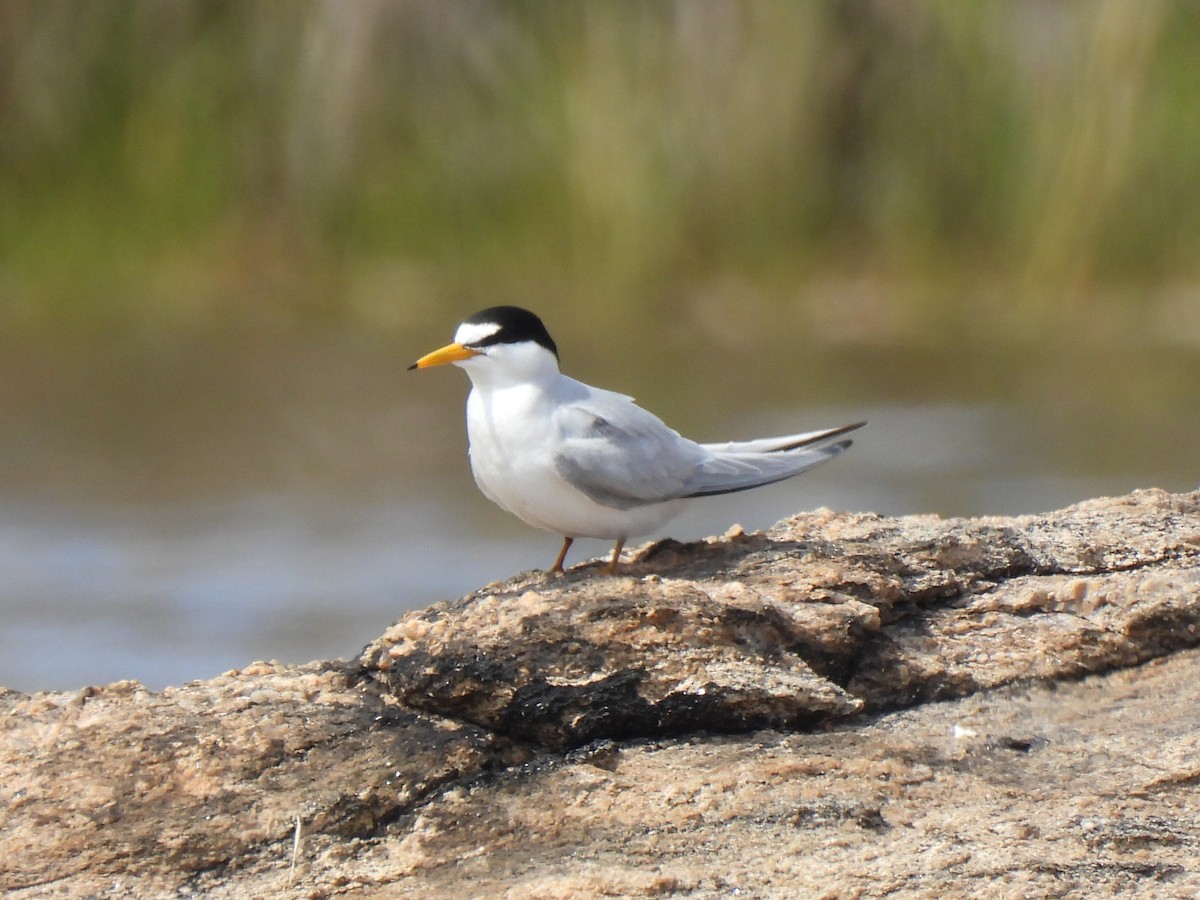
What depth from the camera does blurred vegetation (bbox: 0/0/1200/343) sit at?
6.03m

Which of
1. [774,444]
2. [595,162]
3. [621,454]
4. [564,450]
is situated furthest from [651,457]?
[595,162]

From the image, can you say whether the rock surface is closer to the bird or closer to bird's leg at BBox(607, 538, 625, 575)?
bird's leg at BBox(607, 538, 625, 575)

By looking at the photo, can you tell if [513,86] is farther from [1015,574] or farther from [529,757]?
[529,757]

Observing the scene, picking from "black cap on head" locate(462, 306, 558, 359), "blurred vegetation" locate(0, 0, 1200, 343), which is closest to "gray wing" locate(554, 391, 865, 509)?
"black cap on head" locate(462, 306, 558, 359)

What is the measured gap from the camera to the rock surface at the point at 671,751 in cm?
207

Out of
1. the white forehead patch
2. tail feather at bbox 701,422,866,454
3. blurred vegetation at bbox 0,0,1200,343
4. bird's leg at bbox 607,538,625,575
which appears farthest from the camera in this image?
blurred vegetation at bbox 0,0,1200,343

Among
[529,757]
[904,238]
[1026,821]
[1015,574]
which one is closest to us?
[1026,821]

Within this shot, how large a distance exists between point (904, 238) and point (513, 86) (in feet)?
5.83

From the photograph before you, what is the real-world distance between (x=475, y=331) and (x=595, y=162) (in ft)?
10.9

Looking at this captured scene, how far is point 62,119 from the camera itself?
20.4 ft

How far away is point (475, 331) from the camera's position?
285 cm

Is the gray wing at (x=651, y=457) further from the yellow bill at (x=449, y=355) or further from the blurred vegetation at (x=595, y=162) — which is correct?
the blurred vegetation at (x=595, y=162)

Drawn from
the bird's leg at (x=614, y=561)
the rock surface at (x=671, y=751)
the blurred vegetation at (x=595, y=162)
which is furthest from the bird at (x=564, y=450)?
the blurred vegetation at (x=595, y=162)

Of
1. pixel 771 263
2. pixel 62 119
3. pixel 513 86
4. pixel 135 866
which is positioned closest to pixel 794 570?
pixel 135 866
